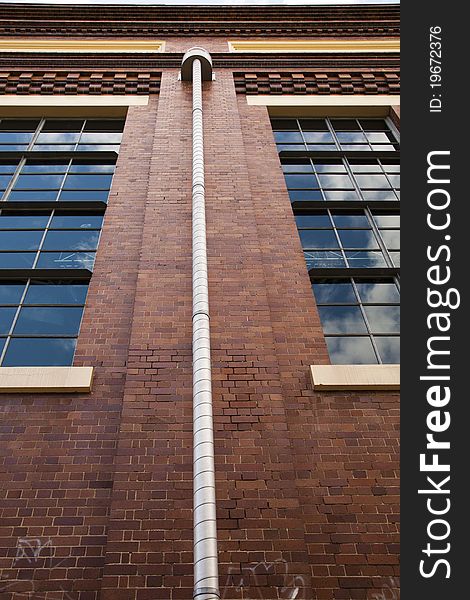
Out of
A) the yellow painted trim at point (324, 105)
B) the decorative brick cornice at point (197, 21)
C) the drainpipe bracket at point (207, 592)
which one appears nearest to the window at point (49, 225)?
the yellow painted trim at point (324, 105)

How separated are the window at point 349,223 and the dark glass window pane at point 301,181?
2 centimetres

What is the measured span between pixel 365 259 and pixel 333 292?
96 cm

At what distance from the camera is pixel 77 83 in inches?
440

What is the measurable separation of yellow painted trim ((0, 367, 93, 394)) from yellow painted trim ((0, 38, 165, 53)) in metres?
9.26

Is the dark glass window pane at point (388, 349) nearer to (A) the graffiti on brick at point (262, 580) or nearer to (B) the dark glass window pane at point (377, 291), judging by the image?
(B) the dark glass window pane at point (377, 291)

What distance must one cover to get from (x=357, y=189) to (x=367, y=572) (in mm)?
6338

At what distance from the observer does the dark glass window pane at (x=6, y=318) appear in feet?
21.4

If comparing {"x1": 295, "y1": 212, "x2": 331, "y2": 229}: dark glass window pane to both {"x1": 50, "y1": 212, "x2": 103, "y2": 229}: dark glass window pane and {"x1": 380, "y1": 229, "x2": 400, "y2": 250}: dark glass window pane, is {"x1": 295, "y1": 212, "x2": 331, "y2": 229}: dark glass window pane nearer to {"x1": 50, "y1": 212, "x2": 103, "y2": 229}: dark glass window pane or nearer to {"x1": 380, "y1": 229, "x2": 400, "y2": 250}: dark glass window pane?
{"x1": 380, "y1": 229, "x2": 400, "y2": 250}: dark glass window pane

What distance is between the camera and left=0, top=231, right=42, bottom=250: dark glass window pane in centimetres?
776

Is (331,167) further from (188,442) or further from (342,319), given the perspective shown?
(188,442)

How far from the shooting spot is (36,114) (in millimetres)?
10750

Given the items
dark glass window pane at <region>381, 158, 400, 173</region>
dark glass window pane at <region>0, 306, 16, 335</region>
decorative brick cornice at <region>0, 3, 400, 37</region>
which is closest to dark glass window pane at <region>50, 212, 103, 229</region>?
dark glass window pane at <region>0, 306, 16, 335</region>

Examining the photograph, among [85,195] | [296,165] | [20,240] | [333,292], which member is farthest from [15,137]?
[333,292]

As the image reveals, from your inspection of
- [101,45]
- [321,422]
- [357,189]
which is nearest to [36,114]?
[101,45]
